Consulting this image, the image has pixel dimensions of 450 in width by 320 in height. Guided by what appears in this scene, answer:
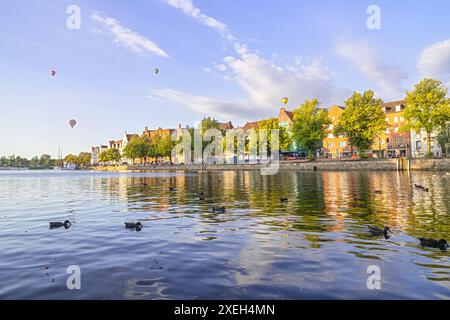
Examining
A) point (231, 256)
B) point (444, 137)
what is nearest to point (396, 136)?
point (444, 137)

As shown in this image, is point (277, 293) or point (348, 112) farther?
point (348, 112)

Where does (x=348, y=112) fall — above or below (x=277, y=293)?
above

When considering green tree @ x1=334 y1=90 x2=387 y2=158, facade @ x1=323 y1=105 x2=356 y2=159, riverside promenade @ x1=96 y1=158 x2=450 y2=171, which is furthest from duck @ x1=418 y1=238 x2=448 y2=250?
facade @ x1=323 y1=105 x2=356 y2=159

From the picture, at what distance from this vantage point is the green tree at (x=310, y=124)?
303 feet

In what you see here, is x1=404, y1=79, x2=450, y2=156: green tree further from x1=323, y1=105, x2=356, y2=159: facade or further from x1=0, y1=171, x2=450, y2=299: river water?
x1=0, y1=171, x2=450, y2=299: river water

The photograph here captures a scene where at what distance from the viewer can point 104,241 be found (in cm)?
1362

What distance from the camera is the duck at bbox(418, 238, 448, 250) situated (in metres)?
11.0

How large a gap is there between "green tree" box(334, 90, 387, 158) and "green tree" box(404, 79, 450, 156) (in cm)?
790

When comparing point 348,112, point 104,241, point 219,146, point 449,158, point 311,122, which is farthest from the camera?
point 219,146

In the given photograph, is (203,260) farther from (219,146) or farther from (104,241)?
(219,146)

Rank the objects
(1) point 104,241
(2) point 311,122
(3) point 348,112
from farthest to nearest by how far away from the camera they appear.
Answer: (2) point 311,122
(3) point 348,112
(1) point 104,241

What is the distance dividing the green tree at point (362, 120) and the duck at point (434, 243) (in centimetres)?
7656
